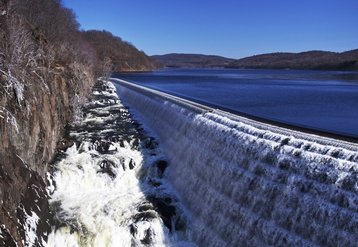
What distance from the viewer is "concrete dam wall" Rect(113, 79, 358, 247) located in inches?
378

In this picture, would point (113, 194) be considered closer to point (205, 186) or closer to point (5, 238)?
point (205, 186)

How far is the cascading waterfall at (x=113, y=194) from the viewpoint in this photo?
1384 cm

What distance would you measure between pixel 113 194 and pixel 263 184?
6.98 metres

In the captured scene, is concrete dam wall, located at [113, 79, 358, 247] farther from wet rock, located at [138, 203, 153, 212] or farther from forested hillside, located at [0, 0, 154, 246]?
forested hillside, located at [0, 0, 154, 246]

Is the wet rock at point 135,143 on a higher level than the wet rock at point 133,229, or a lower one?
higher

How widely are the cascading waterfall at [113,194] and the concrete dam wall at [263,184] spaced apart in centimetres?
87

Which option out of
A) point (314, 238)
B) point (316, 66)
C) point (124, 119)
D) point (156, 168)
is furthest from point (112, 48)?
point (314, 238)

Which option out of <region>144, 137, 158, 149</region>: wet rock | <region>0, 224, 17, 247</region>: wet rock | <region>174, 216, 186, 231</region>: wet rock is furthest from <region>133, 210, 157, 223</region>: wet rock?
<region>144, 137, 158, 149</region>: wet rock

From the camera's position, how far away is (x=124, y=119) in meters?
28.2

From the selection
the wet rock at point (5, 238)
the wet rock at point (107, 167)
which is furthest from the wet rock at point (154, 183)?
the wet rock at point (5, 238)

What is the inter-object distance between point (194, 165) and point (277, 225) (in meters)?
6.19

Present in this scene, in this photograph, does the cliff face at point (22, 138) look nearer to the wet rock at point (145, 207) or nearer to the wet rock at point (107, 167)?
the wet rock at point (107, 167)

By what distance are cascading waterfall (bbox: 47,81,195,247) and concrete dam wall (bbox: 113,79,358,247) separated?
872 millimetres

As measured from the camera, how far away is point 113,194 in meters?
16.7
